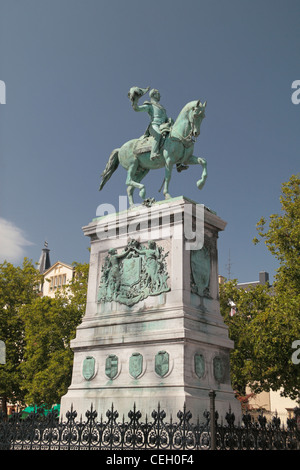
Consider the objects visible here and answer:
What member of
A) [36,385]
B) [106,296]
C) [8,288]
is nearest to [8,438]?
[106,296]

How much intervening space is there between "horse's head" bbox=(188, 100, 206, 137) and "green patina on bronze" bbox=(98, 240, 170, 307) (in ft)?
10.7

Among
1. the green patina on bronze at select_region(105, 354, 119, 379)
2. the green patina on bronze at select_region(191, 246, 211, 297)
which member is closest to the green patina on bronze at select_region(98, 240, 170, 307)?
the green patina on bronze at select_region(191, 246, 211, 297)

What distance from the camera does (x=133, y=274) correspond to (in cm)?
1279

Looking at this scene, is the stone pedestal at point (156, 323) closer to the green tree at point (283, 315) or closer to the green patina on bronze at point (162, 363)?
the green patina on bronze at point (162, 363)

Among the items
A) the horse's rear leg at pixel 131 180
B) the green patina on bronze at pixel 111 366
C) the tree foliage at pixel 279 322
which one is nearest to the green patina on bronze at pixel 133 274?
the green patina on bronze at pixel 111 366

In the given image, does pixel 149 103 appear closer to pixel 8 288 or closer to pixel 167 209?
pixel 167 209

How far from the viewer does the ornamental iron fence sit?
26.6 ft

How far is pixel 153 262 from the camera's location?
12492 mm

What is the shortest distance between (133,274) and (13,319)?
24.1m

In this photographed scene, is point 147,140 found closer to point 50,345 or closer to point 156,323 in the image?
point 156,323

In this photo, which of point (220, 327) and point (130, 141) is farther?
point (130, 141)

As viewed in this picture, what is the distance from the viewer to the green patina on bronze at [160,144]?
13.4 metres

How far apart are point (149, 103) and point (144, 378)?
7.66 meters

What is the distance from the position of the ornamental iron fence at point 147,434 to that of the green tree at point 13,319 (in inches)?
917
